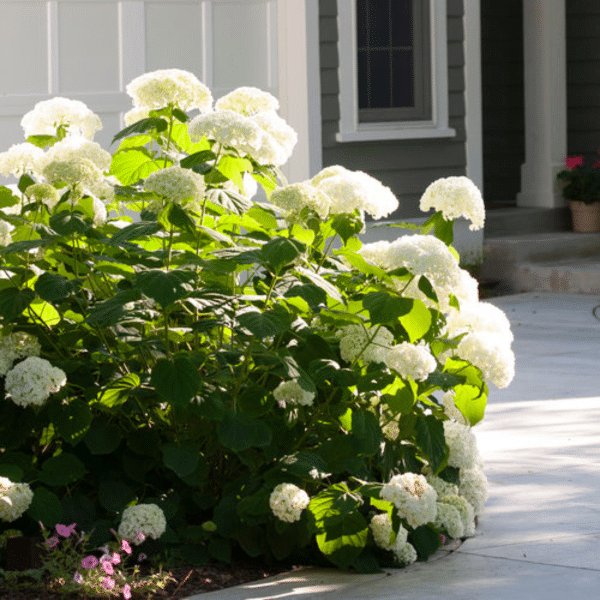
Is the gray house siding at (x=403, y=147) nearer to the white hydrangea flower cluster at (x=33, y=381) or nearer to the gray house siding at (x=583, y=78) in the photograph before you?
the gray house siding at (x=583, y=78)

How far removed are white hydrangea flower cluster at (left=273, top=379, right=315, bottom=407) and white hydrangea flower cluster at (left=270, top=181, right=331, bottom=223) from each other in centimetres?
47

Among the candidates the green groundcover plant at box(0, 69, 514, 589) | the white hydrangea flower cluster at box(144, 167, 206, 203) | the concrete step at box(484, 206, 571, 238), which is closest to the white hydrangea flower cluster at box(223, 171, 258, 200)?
the green groundcover plant at box(0, 69, 514, 589)

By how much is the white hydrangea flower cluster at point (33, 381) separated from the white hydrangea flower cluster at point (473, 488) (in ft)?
4.81

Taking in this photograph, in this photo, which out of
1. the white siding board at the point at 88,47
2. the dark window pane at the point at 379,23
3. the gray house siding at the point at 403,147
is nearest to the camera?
the white siding board at the point at 88,47

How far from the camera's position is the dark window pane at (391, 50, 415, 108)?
10938 mm

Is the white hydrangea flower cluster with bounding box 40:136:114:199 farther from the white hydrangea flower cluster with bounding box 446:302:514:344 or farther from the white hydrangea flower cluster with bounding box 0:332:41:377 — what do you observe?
the white hydrangea flower cluster with bounding box 446:302:514:344

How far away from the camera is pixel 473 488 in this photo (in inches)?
183

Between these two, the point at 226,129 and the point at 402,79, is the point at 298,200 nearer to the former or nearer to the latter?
the point at 226,129

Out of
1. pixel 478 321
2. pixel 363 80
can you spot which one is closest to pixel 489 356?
pixel 478 321

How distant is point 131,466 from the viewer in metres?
4.16

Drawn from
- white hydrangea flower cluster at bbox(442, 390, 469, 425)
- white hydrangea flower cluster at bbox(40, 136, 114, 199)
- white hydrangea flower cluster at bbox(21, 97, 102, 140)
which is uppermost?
white hydrangea flower cluster at bbox(21, 97, 102, 140)

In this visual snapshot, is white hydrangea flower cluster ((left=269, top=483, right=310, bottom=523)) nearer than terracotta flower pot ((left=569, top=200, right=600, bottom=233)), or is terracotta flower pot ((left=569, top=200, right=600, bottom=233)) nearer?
white hydrangea flower cluster ((left=269, top=483, right=310, bottom=523))

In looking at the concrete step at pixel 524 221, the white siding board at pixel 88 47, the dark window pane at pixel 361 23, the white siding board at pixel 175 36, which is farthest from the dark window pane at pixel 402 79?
the white siding board at pixel 88 47

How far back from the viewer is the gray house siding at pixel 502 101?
13133 mm
